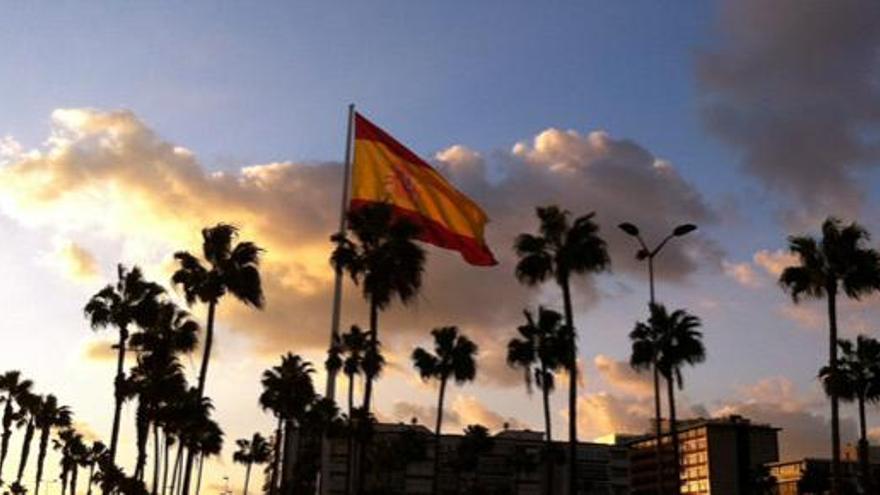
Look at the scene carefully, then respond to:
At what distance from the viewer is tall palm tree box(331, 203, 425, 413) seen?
4666cm

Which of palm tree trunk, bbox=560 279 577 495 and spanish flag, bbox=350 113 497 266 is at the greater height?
spanish flag, bbox=350 113 497 266

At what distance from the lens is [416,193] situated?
51938mm

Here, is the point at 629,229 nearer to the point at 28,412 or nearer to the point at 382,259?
the point at 382,259

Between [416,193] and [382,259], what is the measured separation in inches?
253

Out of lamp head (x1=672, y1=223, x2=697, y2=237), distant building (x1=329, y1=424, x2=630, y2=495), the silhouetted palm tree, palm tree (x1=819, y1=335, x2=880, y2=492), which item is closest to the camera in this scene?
lamp head (x1=672, y1=223, x2=697, y2=237)

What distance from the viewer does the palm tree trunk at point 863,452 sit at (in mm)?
48344

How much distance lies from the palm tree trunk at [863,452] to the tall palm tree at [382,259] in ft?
75.6

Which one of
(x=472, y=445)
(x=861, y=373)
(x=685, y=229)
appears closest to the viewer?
(x=685, y=229)

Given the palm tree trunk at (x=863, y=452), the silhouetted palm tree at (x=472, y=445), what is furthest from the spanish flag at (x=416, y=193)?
the silhouetted palm tree at (x=472, y=445)

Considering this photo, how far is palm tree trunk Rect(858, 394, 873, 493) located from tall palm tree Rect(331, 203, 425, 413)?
23.0 metres

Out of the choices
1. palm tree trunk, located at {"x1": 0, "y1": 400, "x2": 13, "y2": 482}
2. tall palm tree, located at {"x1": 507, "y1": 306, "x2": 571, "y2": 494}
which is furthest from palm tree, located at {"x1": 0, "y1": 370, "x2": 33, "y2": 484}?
tall palm tree, located at {"x1": 507, "y1": 306, "x2": 571, "y2": 494}

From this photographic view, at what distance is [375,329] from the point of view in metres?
47.5

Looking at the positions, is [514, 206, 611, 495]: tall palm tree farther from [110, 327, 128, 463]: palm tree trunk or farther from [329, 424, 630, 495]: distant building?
[329, 424, 630, 495]: distant building

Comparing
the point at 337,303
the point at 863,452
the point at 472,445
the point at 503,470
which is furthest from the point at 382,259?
the point at 503,470
